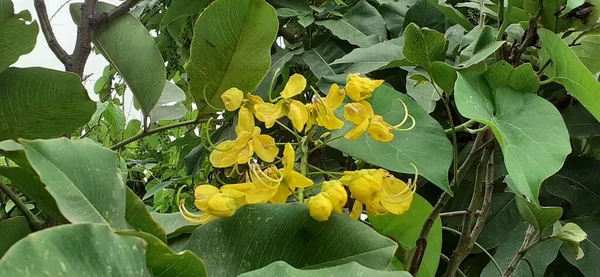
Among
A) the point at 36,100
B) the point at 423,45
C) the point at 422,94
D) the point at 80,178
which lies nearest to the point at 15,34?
the point at 36,100

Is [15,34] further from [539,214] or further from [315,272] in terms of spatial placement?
[539,214]

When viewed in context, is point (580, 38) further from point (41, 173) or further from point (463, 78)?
point (41, 173)

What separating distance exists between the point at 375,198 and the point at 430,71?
0.13 meters

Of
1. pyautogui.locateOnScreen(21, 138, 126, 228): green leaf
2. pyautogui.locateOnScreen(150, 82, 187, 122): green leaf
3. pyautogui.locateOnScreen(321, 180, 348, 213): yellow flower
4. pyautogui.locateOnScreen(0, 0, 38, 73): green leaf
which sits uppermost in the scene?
pyautogui.locateOnScreen(0, 0, 38, 73): green leaf

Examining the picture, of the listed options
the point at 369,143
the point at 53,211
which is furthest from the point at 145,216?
the point at 369,143

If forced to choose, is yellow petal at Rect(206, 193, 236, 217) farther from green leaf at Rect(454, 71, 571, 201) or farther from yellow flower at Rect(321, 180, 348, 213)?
green leaf at Rect(454, 71, 571, 201)

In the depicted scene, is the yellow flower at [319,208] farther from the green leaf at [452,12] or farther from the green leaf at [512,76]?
the green leaf at [452,12]

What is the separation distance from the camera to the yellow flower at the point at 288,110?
1.03ft

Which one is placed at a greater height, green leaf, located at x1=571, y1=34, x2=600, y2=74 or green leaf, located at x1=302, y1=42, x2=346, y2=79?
green leaf, located at x1=571, y1=34, x2=600, y2=74

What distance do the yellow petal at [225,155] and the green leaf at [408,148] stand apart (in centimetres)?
6

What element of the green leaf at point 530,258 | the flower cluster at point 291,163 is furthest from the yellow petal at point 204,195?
the green leaf at point 530,258

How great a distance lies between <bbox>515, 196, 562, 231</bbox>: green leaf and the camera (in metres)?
0.45

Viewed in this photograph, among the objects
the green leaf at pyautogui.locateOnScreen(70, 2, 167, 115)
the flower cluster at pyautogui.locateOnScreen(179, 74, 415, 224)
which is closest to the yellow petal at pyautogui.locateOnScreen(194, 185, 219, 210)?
the flower cluster at pyautogui.locateOnScreen(179, 74, 415, 224)

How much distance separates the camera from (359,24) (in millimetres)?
727
